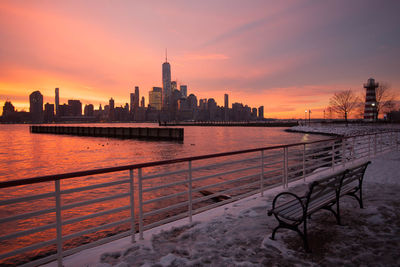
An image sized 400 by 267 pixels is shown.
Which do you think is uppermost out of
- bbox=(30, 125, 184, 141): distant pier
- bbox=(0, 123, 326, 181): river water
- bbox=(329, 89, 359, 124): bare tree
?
bbox=(329, 89, 359, 124): bare tree

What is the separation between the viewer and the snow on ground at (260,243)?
3.49 m

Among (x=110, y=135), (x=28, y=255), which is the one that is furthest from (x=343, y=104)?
(x=28, y=255)

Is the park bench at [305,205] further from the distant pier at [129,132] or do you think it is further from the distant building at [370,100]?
the distant building at [370,100]

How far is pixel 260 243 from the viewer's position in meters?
4.00

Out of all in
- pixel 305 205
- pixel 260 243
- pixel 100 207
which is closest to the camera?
pixel 305 205

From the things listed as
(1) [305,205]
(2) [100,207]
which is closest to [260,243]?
(1) [305,205]

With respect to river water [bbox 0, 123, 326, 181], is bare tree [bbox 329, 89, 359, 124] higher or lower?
higher

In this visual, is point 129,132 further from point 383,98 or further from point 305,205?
point 383,98

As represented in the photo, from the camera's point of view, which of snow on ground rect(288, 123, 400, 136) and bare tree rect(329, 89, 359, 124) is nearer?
snow on ground rect(288, 123, 400, 136)

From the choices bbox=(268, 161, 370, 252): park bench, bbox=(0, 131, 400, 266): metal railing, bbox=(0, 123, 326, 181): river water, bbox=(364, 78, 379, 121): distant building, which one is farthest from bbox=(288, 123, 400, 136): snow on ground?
bbox=(268, 161, 370, 252): park bench

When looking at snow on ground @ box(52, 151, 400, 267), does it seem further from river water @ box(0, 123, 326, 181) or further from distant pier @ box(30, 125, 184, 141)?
distant pier @ box(30, 125, 184, 141)

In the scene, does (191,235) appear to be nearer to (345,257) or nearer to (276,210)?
(276,210)

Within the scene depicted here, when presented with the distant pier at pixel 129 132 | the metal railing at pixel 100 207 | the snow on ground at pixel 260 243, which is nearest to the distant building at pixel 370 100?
the distant pier at pixel 129 132

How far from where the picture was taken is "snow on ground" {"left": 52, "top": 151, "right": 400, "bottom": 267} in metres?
3.49
